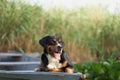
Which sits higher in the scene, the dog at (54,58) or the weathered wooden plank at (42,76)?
the dog at (54,58)

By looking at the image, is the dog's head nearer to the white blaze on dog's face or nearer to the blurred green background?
the white blaze on dog's face

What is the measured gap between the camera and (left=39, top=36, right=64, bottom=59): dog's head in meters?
4.96

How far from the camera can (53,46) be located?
498 centimetres

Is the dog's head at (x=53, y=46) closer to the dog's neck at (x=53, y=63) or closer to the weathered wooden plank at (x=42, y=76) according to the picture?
the dog's neck at (x=53, y=63)

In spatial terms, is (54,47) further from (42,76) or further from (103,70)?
(103,70)

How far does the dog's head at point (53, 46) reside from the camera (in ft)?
16.3

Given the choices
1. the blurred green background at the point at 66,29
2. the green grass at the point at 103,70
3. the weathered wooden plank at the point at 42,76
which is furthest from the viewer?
the blurred green background at the point at 66,29

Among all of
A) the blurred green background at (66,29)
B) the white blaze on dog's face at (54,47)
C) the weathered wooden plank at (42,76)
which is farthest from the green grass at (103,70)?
the blurred green background at (66,29)

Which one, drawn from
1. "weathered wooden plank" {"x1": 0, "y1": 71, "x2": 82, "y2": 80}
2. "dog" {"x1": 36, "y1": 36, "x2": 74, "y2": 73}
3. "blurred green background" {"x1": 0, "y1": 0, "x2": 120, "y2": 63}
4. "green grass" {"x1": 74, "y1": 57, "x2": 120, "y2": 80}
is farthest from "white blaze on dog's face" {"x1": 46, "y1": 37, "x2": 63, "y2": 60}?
"blurred green background" {"x1": 0, "y1": 0, "x2": 120, "y2": 63}

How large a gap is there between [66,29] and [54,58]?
5.33m

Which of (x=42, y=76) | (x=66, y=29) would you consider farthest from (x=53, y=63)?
(x=66, y=29)

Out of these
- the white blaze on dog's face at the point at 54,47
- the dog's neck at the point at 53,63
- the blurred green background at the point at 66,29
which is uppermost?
the blurred green background at the point at 66,29

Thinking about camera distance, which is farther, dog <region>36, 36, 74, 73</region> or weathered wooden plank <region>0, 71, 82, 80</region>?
dog <region>36, 36, 74, 73</region>

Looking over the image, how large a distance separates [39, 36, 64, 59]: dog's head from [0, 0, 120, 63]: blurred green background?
434cm
